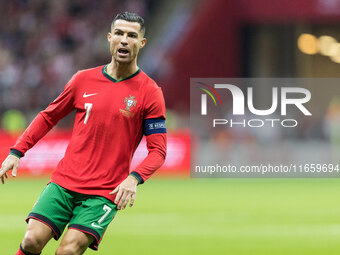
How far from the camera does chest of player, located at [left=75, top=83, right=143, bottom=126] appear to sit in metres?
6.83

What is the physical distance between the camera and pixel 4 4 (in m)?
30.6

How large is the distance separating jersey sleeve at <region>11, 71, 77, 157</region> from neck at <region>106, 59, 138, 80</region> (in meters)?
0.31

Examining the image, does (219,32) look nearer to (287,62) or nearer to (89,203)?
(287,62)

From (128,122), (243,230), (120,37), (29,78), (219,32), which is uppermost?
(219,32)

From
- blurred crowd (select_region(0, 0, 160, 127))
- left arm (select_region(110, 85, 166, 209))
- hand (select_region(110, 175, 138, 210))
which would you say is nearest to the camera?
hand (select_region(110, 175, 138, 210))

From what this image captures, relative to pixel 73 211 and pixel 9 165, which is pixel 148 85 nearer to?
pixel 73 211

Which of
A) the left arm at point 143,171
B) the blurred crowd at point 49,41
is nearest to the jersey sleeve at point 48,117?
the left arm at point 143,171

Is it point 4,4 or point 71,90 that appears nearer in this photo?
point 71,90

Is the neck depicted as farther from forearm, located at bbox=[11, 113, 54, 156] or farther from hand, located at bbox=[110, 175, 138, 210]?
hand, located at bbox=[110, 175, 138, 210]

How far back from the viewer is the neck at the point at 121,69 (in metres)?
6.95

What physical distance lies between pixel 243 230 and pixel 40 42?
18.0 meters

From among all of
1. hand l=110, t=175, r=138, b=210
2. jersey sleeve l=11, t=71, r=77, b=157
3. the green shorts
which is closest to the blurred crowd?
jersey sleeve l=11, t=71, r=77, b=157

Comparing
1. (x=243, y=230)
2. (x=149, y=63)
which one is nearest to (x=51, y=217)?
(x=243, y=230)

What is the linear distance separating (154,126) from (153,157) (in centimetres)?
25
